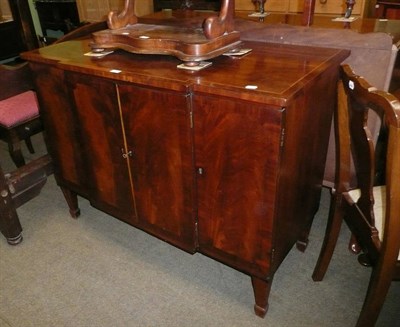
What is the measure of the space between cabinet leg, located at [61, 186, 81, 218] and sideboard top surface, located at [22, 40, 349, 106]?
68 centimetres

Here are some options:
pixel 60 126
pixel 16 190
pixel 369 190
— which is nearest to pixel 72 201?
pixel 16 190

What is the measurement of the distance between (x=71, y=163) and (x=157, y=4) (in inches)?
77.1

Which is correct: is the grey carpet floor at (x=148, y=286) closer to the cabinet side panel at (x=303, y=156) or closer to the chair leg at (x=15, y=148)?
the cabinet side panel at (x=303, y=156)

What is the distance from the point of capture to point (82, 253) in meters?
1.69

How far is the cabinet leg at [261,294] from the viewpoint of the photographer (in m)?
1.26

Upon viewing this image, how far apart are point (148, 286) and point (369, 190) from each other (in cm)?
94

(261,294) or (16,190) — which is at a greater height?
(16,190)

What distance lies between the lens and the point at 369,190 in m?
1.05

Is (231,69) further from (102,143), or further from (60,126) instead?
(60,126)

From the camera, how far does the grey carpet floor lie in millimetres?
1361

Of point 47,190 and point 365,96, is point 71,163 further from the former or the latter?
point 365,96

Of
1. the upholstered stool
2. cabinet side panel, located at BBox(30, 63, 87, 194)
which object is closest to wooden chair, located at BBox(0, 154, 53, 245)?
cabinet side panel, located at BBox(30, 63, 87, 194)

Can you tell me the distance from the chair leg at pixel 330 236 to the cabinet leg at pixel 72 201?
3.97 feet

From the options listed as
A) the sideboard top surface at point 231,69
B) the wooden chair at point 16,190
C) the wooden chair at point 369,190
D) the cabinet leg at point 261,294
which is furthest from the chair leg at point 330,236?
the wooden chair at point 16,190
